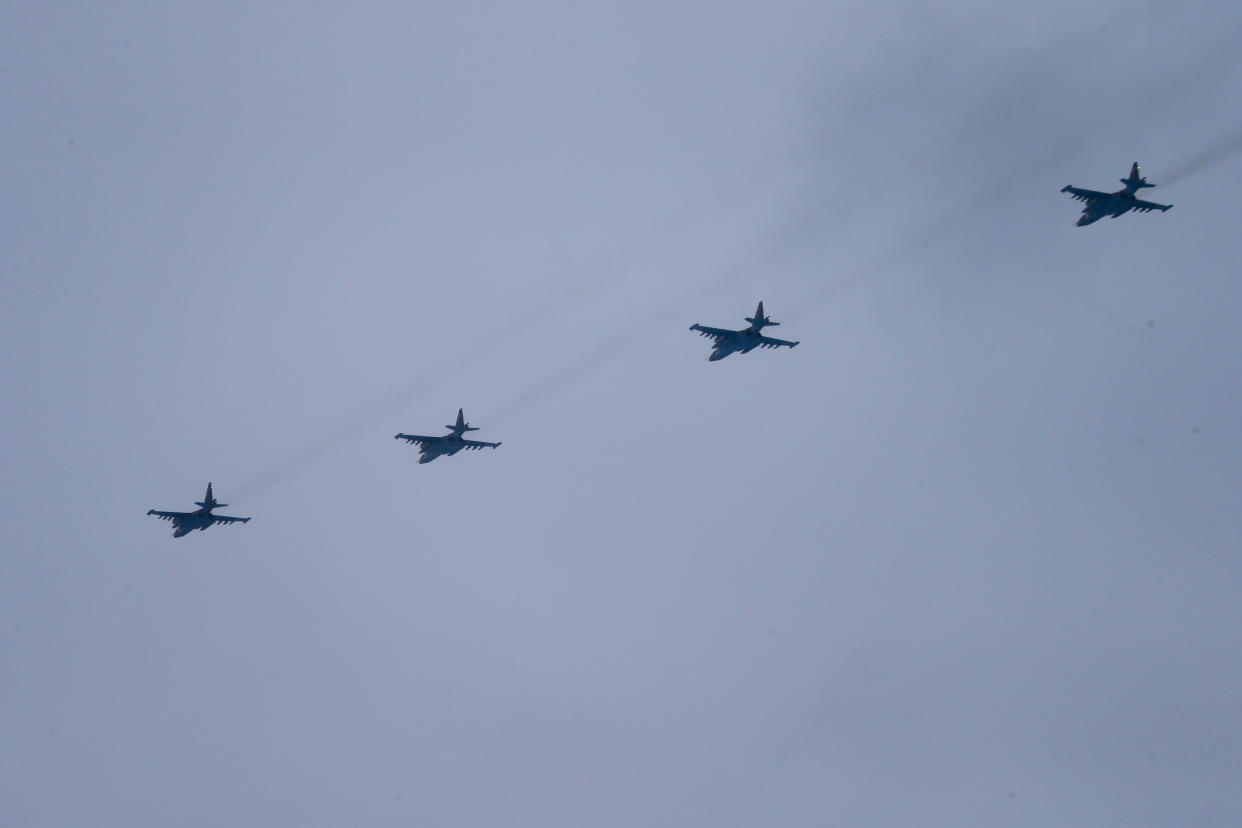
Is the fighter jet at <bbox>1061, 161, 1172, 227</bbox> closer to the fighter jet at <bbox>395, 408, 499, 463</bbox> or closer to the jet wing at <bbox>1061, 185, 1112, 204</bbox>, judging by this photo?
the jet wing at <bbox>1061, 185, 1112, 204</bbox>

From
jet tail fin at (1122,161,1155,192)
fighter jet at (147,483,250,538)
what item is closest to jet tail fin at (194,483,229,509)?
fighter jet at (147,483,250,538)

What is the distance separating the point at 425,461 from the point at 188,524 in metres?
16.9

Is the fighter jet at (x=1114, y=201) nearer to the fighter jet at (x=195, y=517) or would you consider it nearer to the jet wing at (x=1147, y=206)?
the jet wing at (x=1147, y=206)

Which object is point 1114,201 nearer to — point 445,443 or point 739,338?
point 739,338

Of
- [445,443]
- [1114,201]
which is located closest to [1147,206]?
[1114,201]

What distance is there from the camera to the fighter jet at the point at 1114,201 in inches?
3745

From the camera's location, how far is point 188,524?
11094 centimetres

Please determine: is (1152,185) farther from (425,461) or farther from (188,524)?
(188,524)

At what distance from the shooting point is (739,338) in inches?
3964

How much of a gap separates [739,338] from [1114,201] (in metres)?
23.5

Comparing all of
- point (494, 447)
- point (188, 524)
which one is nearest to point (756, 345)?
point (494, 447)

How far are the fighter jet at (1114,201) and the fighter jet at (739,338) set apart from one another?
19.4m

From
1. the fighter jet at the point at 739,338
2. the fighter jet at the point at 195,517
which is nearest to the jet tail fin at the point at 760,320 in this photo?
the fighter jet at the point at 739,338

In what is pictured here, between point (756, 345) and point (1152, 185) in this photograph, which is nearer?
point (1152, 185)
